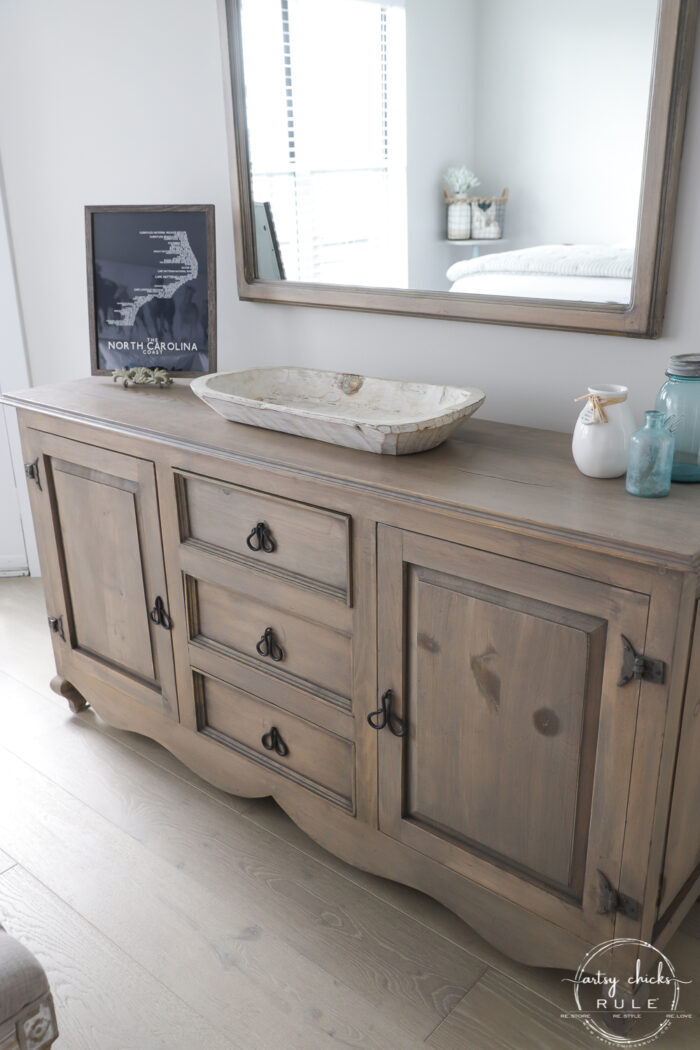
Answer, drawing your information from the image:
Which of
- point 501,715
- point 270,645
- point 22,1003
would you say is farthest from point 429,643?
point 22,1003

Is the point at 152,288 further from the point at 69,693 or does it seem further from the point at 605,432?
→ the point at 605,432

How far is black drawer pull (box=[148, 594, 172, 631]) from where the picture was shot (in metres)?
1.95

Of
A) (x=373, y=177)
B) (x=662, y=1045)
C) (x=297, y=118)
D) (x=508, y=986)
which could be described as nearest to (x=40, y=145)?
(x=297, y=118)

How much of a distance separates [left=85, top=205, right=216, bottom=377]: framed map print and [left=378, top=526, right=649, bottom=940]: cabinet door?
934 millimetres

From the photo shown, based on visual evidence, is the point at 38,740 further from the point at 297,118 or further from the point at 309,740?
→ the point at 297,118

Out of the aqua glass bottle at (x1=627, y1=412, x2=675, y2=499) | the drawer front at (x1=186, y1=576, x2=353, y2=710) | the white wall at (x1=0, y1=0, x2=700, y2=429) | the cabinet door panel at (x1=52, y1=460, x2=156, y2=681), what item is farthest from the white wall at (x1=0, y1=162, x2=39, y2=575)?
the aqua glass bottle at (x1=627, y1=412, x2=675, y2=499)

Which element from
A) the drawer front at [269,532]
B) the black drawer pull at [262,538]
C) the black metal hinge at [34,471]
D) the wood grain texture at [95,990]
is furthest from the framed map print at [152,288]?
the wood grain texture at [95,990]

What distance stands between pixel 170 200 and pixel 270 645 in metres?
1.26

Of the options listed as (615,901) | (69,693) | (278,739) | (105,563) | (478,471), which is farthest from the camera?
(69,693)

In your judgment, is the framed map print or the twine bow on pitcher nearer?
the twine bow on pitcher

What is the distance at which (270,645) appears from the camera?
1.74 metres

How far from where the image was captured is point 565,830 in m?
1.39

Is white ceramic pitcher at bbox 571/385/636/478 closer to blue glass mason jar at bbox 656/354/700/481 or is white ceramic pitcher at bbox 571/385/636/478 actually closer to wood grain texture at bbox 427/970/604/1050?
blue glass mason jar at bbox 656/354/700/481

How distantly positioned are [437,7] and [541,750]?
135 centimetres
